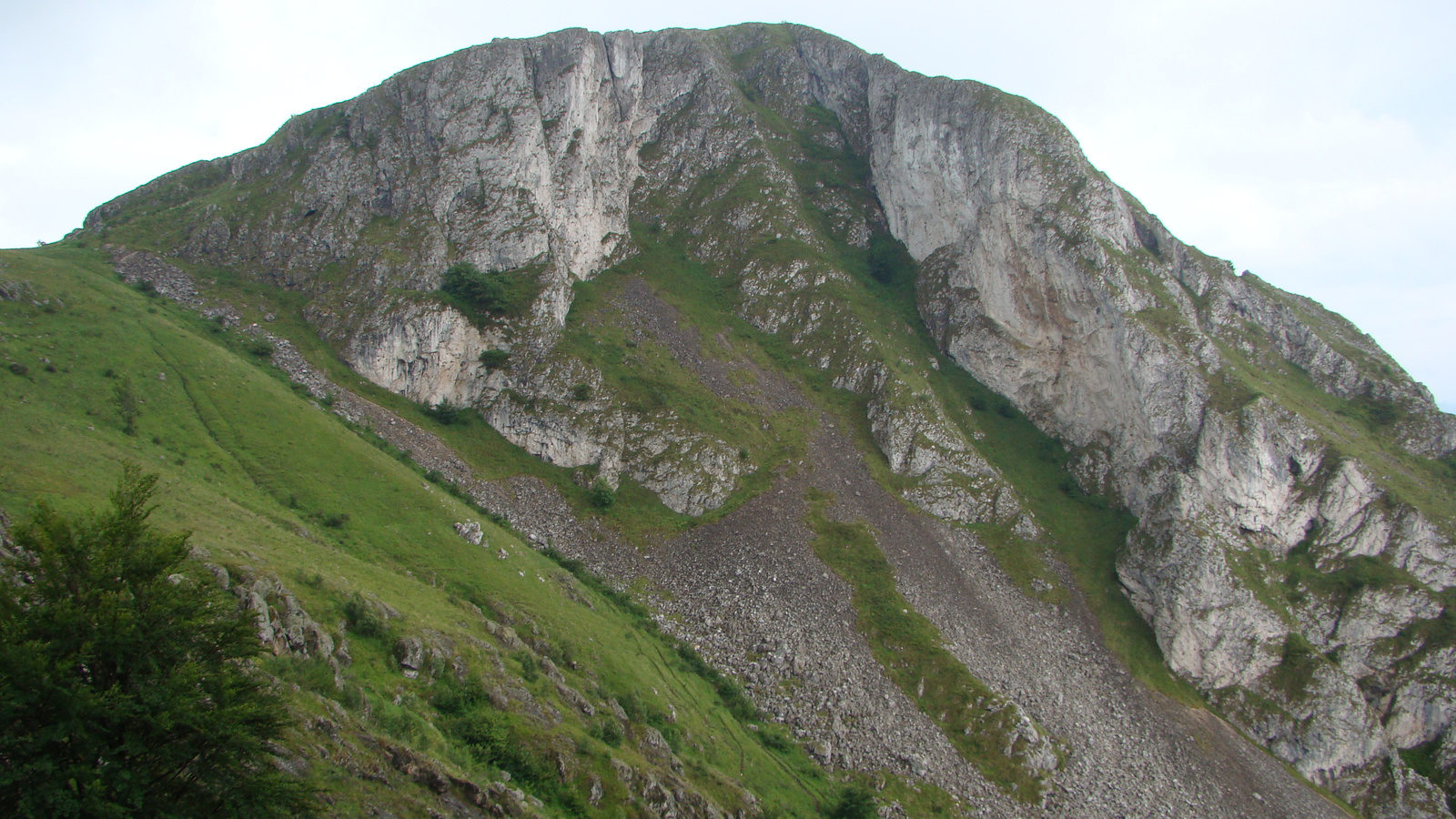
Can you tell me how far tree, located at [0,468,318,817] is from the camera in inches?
381

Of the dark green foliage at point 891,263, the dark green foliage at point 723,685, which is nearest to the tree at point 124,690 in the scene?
the dark green foliage at point 723,685

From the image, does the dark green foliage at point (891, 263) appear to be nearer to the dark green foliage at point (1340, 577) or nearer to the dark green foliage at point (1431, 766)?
the dark green foliage at point (1340, 577)

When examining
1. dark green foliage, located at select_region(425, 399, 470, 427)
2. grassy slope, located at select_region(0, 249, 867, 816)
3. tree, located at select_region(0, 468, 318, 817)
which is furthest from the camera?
dark green foliage, located at select_region(425, 399, 470, 427)

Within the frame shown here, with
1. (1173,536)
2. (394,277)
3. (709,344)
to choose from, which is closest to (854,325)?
(709,344)

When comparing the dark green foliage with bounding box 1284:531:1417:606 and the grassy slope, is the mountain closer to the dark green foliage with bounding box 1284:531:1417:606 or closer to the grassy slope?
the dark green foliage with bounding box 1284:531:1417:606

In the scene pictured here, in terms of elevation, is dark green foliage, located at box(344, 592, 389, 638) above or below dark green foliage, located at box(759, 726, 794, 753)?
above

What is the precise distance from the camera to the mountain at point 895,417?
43.9 m

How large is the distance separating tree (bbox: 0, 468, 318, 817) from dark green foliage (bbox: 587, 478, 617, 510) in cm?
4425

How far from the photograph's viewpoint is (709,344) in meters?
75.1

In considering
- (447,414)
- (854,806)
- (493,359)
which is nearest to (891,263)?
(493,359)

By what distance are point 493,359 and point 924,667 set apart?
152 feet

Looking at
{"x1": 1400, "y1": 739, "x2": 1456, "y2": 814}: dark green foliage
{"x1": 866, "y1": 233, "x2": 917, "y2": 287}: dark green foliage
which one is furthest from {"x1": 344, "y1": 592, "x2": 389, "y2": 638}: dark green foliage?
{"x1": 866, "y1": 233, "x2": 917, "y2": 287}: dark green foliage

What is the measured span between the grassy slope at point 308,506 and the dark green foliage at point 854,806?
4.52 feet

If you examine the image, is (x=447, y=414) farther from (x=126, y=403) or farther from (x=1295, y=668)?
(x=1295, y=668)
